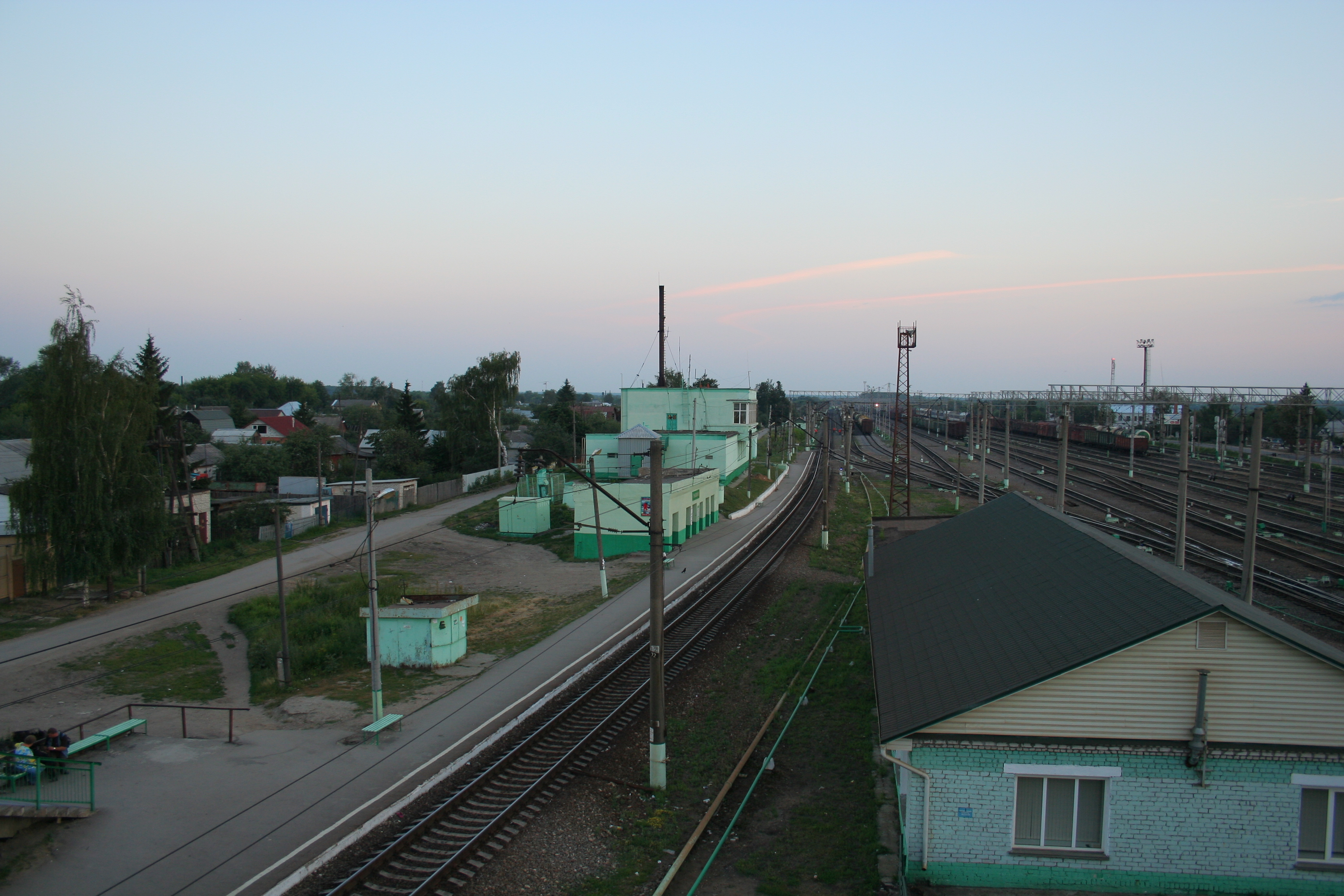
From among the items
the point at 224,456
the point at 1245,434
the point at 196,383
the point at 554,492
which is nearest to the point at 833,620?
the point at 554,492

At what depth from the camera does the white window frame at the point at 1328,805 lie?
30.8ft

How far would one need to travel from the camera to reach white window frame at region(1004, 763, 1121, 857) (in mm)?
9758

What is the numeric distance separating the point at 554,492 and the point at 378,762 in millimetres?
36707

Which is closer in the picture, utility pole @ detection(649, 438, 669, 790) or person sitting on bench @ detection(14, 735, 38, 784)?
person sitting on bench @ detection(14, 735, 38, 784)

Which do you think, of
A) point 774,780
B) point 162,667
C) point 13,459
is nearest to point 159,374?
point 13,459

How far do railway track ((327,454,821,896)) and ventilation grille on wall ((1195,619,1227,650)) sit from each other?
383 inches

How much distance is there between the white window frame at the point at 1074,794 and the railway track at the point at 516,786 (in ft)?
23.2

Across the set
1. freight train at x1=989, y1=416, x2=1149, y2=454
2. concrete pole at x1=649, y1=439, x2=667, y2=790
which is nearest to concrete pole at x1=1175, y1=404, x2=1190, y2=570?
concrete pole at x1=649, y1=439, x2=667, y2=790

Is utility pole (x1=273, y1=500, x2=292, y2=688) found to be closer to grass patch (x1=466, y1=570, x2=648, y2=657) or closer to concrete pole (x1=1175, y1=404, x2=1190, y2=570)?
grass patch (x1=466, y1=570, x2=648, y2=657)

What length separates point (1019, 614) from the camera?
40.3 feet

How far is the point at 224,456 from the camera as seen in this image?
58.2 meters

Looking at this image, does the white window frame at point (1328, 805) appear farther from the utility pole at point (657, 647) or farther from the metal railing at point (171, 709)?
the metal railing at point (171, 709)

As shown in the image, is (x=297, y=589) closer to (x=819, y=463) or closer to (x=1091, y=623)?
(x=1091, y=623)

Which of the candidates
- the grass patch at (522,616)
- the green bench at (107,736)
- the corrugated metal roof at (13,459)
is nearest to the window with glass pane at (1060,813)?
the grass patch at (522,616)
